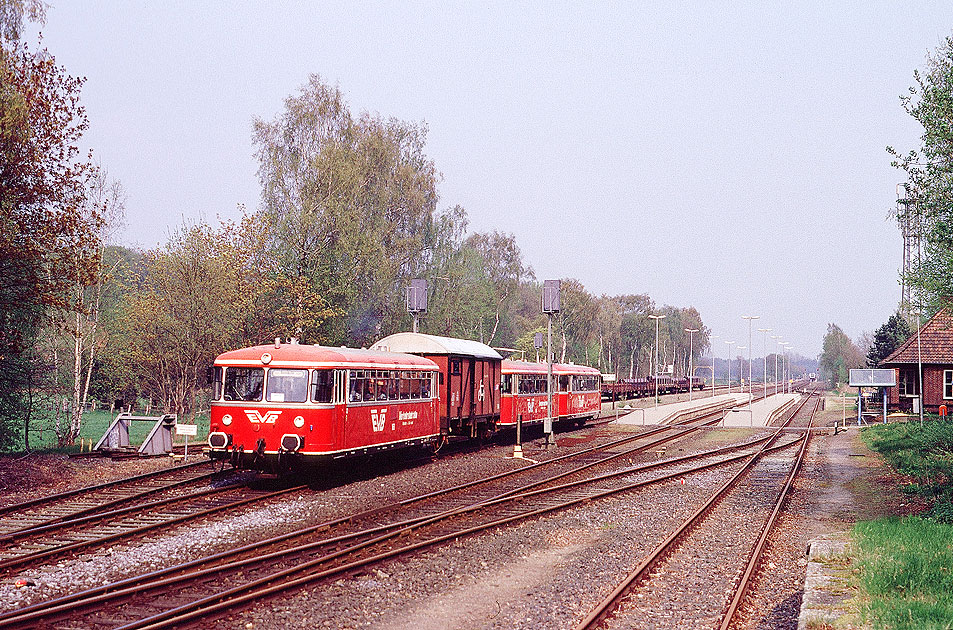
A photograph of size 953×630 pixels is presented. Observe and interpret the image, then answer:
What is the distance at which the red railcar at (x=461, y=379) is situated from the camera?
23766mm

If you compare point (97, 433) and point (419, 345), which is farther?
point (97, 433)

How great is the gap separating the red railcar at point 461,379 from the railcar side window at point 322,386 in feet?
20.9

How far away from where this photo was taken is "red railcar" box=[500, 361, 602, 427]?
29859 mm

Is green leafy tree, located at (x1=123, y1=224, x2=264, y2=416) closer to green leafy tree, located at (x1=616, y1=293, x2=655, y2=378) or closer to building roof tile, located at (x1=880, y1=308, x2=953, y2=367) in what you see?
building roof tile, located at (x1=880, y1=308, x2=953, y2=367)

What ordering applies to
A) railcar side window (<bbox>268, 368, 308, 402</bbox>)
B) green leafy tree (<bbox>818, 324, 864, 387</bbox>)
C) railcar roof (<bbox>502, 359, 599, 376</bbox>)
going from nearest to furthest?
railcar side window (<bbox>268, 368, 308, 402</bbox>)
railcar roof (<bbox>502, 359, 599, 376</bbox>)
green leafy tree (<bbox>818, 324, 864, 387</bbox>)

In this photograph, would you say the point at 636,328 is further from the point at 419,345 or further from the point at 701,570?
the point at 701,570

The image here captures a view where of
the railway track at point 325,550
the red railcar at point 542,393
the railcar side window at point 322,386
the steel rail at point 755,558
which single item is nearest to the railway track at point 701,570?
the steel rail at point 755,558

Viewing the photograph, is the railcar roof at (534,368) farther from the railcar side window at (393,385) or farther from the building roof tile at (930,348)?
the building roof tile at (930,348)

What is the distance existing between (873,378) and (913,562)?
31762 millimetres

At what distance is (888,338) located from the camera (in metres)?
66.8

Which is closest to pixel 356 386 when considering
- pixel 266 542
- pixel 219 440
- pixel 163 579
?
pixel 219 440

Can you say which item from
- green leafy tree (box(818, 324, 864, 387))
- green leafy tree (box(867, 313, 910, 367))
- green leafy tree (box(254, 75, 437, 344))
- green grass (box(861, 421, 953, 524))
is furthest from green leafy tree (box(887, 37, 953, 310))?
green leafy tree (box(818, 324, 864, 387))

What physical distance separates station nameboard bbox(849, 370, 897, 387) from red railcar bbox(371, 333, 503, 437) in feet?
63.4

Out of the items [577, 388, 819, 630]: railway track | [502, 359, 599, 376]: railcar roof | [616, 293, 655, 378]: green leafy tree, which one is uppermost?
[616, 293, 655, 378]: green leafy tree
